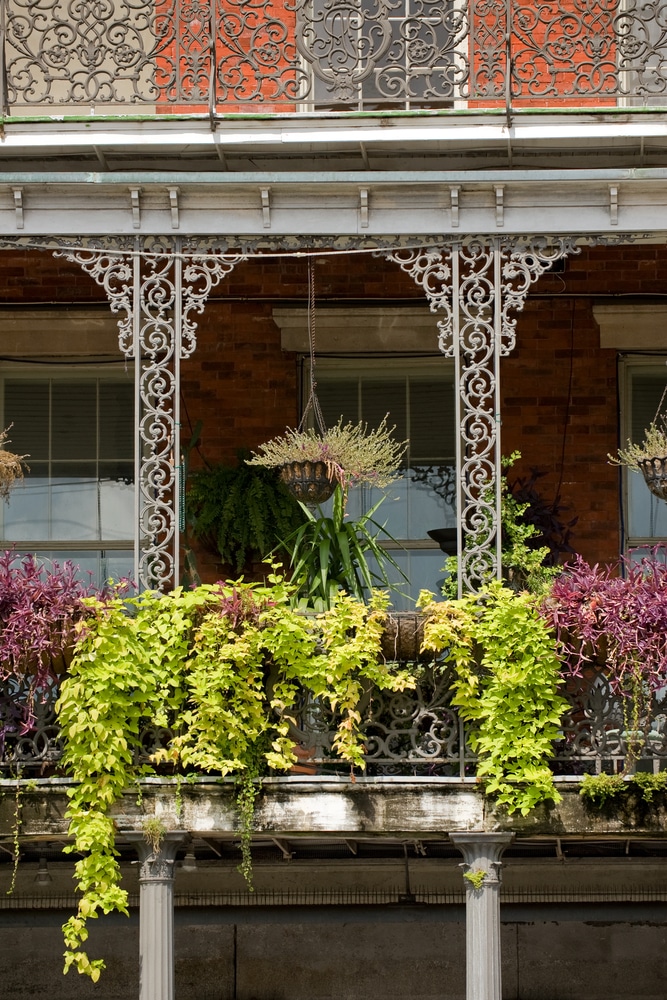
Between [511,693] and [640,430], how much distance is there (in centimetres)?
369

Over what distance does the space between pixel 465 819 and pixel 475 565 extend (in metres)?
1.49

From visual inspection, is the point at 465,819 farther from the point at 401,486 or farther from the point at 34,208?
the point at 34,208

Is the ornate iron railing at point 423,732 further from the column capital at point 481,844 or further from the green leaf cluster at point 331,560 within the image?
the green leaf cluster at point 331,560

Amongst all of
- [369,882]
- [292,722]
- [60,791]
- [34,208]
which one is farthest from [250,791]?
[34,208]

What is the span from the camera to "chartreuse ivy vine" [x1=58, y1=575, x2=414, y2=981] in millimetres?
9977

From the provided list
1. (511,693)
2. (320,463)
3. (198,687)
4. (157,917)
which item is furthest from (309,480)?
(157,917)

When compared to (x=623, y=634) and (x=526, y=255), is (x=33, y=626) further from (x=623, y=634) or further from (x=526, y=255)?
(x=526, y=255)

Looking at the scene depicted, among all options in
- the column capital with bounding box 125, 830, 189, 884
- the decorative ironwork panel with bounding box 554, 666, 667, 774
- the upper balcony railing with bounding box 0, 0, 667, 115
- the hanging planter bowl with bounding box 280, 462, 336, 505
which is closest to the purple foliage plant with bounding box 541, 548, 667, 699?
the decorative ironwork panel with bounding box 554, 666, 667, 774

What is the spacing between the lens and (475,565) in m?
10.4

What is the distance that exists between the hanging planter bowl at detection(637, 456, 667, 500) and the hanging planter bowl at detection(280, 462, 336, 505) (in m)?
1.92

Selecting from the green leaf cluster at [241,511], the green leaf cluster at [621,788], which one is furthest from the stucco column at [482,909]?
the green leaf cluster at [241,511]

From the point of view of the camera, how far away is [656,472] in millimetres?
10680

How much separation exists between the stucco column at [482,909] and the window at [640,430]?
3496 millimetres

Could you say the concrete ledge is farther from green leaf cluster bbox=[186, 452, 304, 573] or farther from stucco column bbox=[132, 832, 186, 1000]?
green leaf cluster bbox=[186, 452, 304, 573]
